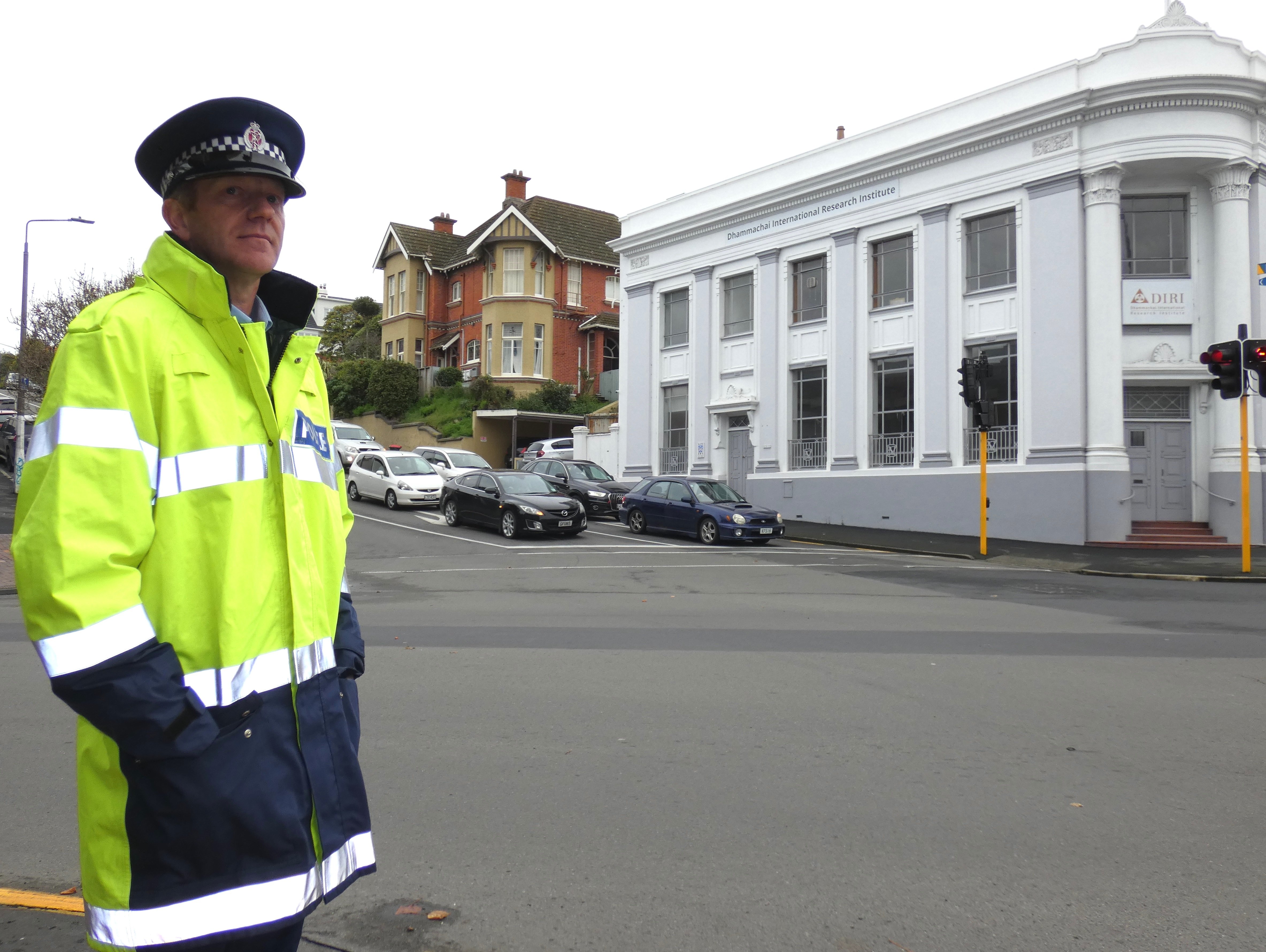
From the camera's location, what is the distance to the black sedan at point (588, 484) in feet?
88.2

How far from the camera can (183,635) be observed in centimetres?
193

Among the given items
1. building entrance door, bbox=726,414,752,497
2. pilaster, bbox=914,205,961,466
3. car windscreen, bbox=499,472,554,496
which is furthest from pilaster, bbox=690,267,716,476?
car windscreen, bbox=499,472,554,496

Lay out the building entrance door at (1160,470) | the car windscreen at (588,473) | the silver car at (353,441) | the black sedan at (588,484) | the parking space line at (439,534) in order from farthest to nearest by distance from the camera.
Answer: the silver car at (353,441), the car windscreen at (588,473), the black sedan at (588,484), the building entrance door at (1160,470), the parking space line at (439,534)

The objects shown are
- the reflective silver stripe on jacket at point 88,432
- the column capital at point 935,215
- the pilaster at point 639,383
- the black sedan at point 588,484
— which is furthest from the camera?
the pilaster at point 639,383

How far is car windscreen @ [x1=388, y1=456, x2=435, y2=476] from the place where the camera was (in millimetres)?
27734

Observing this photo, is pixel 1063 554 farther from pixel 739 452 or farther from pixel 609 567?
pixel 739 452

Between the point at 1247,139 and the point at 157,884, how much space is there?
83.3 feet

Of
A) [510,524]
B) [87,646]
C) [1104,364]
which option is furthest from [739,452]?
[87,646]

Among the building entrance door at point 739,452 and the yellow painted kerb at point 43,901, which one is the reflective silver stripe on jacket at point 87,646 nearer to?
the yellow painted kerb at point 43,901

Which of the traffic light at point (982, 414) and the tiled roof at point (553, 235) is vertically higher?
the tiled roof at point (553, 235)

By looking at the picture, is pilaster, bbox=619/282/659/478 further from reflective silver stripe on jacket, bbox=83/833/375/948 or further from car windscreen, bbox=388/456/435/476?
reflective silver stripe on jacket, bbox=83/833/375/948

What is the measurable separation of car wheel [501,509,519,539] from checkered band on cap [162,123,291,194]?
19658mm

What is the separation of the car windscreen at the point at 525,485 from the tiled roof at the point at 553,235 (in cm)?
2223

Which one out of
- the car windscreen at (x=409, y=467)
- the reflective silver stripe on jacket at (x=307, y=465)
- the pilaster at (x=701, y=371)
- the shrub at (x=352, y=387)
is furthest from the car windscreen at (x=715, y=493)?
the shrub at (x=352, y=387)
